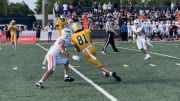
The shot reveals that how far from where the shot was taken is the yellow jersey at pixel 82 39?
998cm

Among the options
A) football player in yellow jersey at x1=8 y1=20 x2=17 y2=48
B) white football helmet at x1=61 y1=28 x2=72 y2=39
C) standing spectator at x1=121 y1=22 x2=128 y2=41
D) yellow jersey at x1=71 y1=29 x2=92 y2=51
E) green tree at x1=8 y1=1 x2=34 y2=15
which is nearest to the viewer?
yellow jersey at x1=71 y1=29 x2=92 y2=51

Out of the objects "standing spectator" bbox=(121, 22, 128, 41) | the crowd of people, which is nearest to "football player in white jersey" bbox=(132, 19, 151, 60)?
the crowd of people

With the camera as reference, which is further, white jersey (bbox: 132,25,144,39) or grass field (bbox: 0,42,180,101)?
white jersey (bbox: 132,25,144,39)

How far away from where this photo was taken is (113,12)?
49562 millimetres

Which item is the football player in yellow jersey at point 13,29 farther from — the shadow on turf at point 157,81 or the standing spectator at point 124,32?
the shadow on turf at point 157,81

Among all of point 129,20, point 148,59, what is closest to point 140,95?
point 148,59

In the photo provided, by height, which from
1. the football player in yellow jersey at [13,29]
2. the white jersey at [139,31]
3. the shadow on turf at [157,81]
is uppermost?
the white jersey at [139,31]

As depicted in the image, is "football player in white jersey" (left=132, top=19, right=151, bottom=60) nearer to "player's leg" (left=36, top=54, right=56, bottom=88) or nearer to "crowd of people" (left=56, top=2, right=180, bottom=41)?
"player's leg" (left=36, top=54, right=56, bottom=88)

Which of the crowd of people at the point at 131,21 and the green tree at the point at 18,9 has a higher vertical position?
the crowd of people at the point at 131,21

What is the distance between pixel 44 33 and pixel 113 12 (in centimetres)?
1232

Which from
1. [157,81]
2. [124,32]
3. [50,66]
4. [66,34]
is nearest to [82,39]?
[66,34]

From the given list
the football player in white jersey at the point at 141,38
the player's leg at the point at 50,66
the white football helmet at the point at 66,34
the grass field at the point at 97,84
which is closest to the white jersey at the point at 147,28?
the football player in white jersey at the point at 141,38

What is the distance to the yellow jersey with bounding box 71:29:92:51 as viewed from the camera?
9.98m

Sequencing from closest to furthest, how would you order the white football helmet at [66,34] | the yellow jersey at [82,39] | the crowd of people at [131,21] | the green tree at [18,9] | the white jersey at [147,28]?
the yellow jersey at [82,39]
the white football helmet at [66,34]
the white jersey at [147,28]
the crowd of people at [131,21]
the green tree at [18,9]
